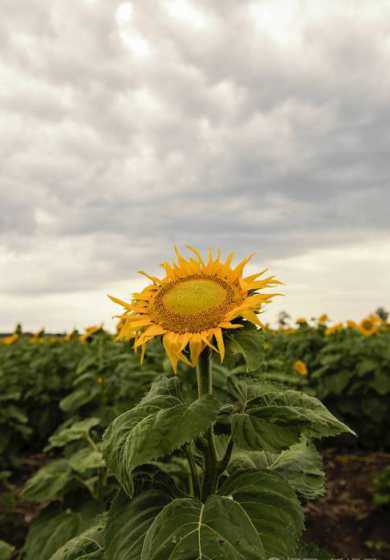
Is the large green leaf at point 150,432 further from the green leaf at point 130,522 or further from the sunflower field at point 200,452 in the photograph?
the green leaf at point 130,522

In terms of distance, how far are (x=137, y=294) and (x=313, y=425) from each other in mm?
728

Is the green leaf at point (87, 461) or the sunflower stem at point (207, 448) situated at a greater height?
the sunflower stem at point (207, 448)

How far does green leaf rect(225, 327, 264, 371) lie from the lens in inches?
62.6

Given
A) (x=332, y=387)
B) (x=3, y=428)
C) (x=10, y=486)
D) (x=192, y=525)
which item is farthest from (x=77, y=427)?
(x=332, y=387)

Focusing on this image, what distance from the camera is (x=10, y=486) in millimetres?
5691

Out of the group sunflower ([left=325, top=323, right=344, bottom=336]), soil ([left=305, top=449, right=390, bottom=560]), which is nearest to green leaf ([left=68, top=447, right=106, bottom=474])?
soil ([left=305, top=449, right=390, bottom=560])

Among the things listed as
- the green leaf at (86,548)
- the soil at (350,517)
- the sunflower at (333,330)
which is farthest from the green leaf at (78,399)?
the sunflower at (333,330)

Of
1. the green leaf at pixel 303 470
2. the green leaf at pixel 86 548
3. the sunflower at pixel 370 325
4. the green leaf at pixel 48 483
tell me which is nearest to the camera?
the green leaf at pixel 86 548

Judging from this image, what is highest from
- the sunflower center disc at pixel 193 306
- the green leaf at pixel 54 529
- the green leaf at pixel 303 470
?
the sunflower center disc at pixel 193 306

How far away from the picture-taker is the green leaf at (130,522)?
4.90 feet

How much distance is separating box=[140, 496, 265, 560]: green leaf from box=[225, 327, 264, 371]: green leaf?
39 centimetres

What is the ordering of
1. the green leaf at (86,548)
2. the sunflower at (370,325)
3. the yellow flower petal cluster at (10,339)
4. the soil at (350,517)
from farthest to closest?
1. the yellow flower petal cluster at (10,339)
2. the sunflower at (370,325)
3. the soil at (350,517)
4. the green leaf at (86,548)

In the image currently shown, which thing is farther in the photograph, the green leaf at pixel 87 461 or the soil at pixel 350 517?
the soil at pixel 350 517

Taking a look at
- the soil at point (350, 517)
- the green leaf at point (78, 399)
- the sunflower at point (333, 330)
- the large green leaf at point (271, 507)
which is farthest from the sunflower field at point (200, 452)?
the sunflower at point (333, 330)
